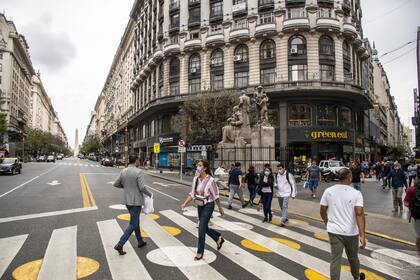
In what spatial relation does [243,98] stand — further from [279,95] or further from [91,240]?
[91,240]

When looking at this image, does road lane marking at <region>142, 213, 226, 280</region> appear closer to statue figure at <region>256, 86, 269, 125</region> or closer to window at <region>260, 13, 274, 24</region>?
statue figure at <region>256, 86, 269, 125</region>

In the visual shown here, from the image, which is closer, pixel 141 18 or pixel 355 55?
pixel 355 55

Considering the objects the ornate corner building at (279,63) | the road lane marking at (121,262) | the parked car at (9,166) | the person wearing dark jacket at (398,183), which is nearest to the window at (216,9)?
the ornate corner building at (279,63)

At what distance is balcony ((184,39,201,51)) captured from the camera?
4084cm

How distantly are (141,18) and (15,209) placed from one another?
5734 centimetres

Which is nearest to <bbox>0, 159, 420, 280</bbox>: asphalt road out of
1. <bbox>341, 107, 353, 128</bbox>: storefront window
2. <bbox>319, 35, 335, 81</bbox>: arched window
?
<bbox>319, 35, 335, 81</bbox>: arched window

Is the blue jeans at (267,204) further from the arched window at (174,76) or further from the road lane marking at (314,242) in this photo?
the arched window at (174,76)

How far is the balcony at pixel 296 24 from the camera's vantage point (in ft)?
111

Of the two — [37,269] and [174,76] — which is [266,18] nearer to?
[174,76]

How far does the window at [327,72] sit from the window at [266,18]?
8.71m

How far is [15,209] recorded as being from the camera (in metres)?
9.41

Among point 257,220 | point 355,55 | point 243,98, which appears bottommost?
point 257,220

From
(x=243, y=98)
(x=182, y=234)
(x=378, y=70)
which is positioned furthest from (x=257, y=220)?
(x=378, y=70)

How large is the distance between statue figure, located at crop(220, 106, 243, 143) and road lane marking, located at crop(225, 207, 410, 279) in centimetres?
1163
